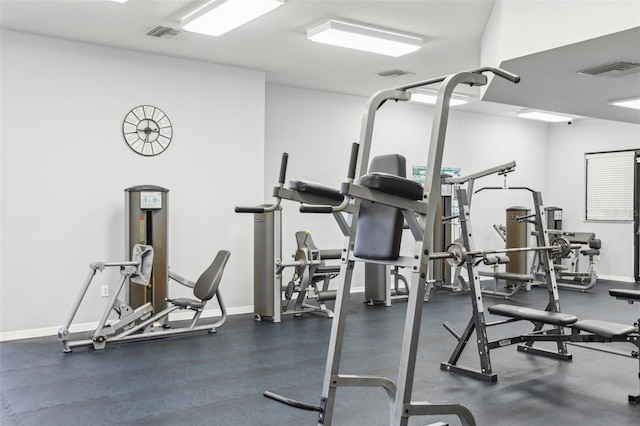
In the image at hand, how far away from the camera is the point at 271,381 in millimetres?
3822

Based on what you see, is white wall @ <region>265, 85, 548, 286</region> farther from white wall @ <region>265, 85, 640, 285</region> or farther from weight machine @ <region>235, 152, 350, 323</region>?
weight machine @ <region>235, 152, 350, 323</region>

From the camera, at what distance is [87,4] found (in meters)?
4.30

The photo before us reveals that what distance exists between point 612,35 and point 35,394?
4169 millimetres

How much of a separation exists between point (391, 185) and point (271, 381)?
7.16 feet

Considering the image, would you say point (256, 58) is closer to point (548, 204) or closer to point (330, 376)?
point (330, 376)

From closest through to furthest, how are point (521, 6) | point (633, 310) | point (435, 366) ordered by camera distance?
1. point (521, 6)
2. point (435, 366)
3. point (633, 310)

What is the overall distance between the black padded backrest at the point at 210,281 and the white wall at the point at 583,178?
22.9ft

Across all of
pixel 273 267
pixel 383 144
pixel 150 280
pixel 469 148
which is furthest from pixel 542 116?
pixel 150 280

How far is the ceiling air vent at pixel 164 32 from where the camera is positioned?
4.88m

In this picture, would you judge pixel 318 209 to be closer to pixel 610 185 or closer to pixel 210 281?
pixel 210 281

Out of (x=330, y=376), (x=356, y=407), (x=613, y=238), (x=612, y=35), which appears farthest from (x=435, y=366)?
(x=613, y=238)

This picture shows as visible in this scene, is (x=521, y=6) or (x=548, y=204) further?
(x=548, y=204)

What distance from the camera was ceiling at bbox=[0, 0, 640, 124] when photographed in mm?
4211

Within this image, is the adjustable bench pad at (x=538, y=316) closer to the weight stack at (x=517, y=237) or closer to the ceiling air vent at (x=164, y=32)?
the ceiling air vent at (x=164, y=32)
